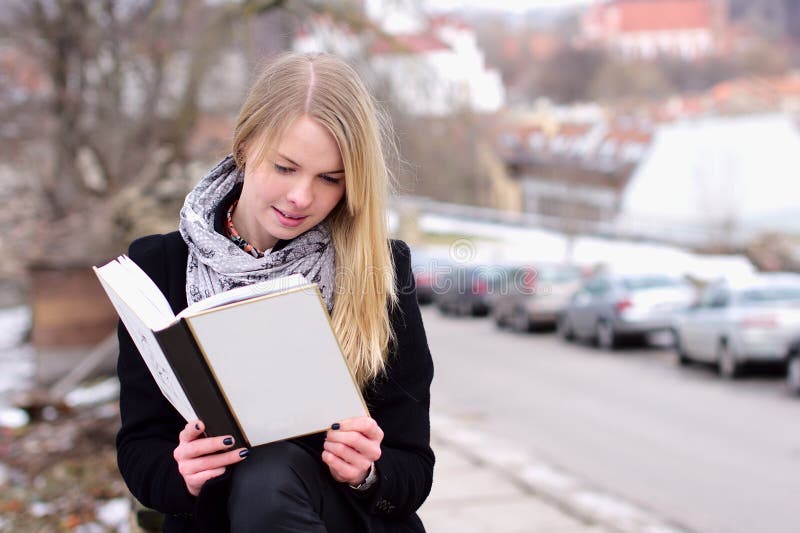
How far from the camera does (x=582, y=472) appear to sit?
27.6 feet

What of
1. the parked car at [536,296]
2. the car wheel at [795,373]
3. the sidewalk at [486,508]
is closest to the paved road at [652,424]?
Answer: the car wheel at [795,373]

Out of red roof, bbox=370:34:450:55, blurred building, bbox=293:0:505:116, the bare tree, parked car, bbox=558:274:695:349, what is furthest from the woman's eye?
parked car, bbox=558:274:695:349

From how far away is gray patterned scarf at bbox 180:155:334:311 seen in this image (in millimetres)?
2291

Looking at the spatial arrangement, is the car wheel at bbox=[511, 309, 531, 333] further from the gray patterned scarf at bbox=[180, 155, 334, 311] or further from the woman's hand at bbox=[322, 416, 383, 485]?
the woman's hand at bbox=[322, 416, 383, 485]

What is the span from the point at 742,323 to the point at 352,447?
1212 cm

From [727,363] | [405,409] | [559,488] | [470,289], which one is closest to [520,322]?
[470,289]

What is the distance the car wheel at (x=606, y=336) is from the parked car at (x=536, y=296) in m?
2.08

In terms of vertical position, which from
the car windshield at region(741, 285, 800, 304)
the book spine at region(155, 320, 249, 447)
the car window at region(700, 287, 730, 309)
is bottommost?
the car window at region(700, 287, 730, 309)

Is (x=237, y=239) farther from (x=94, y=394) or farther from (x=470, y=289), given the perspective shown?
→ (x=470, y=289)

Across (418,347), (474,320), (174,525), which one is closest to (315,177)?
(418,347)

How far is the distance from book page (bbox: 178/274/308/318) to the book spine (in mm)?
48

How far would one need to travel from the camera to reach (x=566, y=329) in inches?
789

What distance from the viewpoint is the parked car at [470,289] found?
26.5m

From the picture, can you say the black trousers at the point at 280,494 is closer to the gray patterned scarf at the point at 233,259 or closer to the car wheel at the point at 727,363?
the gray patterned scarf at the point at 233,259
